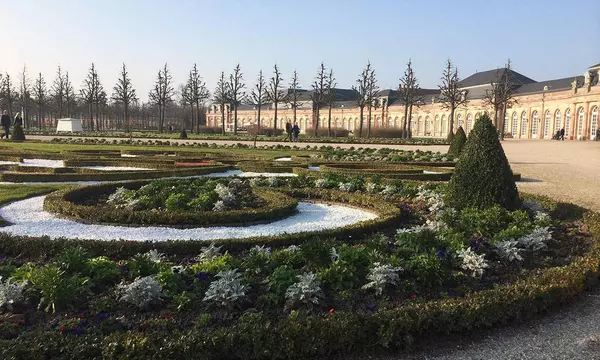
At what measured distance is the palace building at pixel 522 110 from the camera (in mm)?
48562

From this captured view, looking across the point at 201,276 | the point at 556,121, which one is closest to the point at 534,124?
the point at 556,121

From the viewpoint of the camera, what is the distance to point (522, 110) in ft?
188

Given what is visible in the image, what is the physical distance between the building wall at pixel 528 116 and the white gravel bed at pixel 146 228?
3102 centimetres

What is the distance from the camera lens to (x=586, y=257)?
5.39 meters

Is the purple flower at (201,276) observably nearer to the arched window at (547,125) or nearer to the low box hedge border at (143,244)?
the low box hedge border at (143,244)

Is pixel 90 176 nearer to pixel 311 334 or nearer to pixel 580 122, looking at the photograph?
pixel 311 334

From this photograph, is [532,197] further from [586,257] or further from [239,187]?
[239,187]

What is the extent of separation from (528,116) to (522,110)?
1.27 metres

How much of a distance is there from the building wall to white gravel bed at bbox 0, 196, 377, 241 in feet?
102

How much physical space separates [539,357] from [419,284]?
4.37 ft

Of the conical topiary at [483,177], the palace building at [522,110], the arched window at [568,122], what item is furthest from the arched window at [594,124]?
the conical topiary at [483,177]

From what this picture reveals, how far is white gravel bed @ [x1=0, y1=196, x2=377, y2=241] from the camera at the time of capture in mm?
6809

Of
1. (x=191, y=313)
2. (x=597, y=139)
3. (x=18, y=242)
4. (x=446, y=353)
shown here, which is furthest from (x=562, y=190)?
(x=597, y=139)

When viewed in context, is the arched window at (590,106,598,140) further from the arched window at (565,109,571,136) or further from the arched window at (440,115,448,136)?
the arched window at (440,115,448,136)
